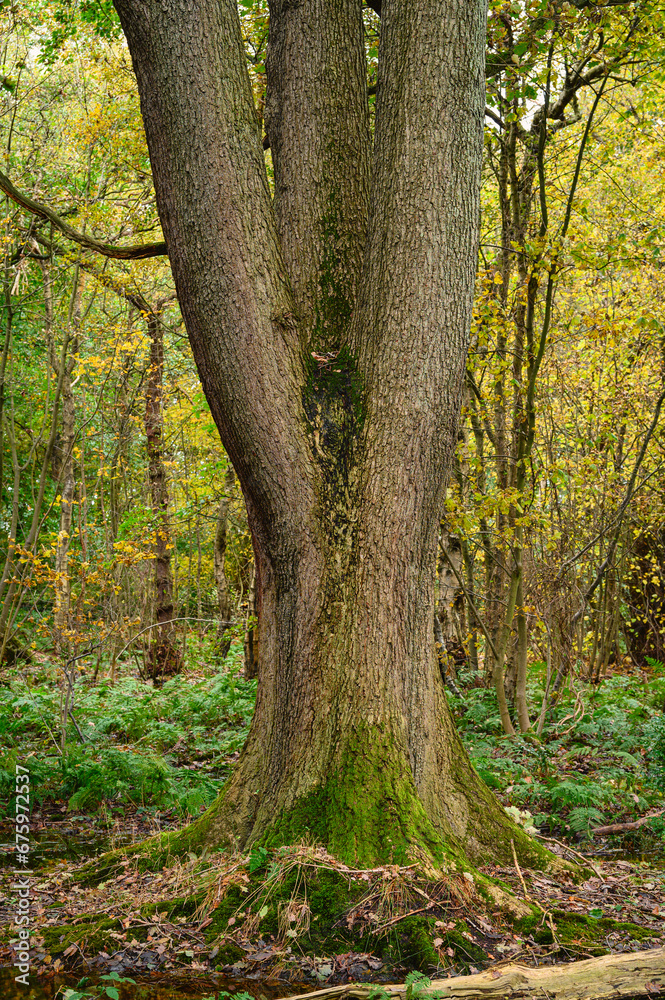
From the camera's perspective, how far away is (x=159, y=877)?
3.71 metres

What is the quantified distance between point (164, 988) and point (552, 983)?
160cm

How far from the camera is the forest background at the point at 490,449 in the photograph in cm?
567

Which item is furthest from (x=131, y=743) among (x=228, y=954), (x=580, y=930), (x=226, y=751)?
(x=580, y=930)

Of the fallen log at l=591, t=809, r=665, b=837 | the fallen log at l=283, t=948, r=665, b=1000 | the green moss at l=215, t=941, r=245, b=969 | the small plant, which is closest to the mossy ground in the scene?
the green moss at l=215, t=941, r=245, b=969

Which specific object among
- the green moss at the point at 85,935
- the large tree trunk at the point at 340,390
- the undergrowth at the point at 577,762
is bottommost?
the green moss at the point at 85,935

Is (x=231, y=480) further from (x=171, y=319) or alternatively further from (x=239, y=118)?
(x=239, y=118)

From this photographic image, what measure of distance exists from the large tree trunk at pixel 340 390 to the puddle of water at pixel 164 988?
2.26 ft

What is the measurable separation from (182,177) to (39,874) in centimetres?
418

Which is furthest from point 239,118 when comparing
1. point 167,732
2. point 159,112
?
point 167,732

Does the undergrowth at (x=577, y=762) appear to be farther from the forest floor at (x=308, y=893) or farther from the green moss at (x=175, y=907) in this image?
the green moss at (x=175, y=907)

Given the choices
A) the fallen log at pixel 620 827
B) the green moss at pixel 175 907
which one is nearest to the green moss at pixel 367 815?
the green moss at pixel 175 907

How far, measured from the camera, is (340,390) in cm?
392

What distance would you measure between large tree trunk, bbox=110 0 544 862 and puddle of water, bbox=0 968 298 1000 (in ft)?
2.26

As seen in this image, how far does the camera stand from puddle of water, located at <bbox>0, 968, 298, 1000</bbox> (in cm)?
288
